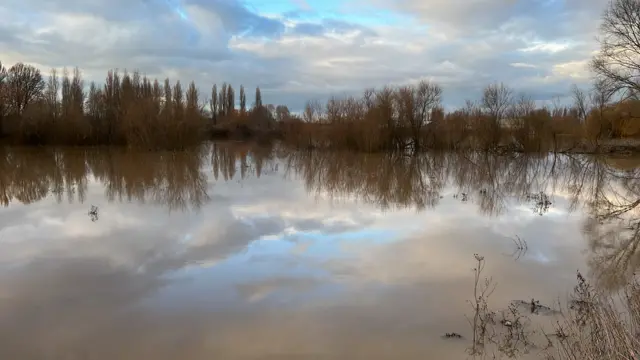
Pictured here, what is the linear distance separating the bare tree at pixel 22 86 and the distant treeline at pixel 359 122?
0.38 ft

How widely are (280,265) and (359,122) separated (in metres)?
28.2

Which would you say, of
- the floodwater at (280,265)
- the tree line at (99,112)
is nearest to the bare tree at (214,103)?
the tree line at (99,112)

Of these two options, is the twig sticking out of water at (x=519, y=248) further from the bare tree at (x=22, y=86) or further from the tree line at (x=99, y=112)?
the bare tree at (x=22, y=86)

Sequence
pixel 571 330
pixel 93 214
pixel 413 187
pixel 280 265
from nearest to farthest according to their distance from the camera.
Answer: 1. pixel 571 330
2. pixel 280 265
3. pixel 93 214
4. pixel 413 187

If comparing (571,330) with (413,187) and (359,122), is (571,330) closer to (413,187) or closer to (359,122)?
(413,187)

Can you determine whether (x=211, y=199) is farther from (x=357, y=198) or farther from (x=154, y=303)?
(x=154, y=303)

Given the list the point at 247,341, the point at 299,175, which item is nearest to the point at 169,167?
the point at 299,175

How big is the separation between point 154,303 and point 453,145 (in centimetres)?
3427

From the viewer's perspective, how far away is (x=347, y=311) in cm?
521

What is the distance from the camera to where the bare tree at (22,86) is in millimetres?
40625

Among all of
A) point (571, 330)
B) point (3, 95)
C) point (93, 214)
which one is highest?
point (3, 95)

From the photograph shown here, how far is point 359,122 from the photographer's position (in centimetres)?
3428

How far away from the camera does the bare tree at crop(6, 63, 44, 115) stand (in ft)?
133

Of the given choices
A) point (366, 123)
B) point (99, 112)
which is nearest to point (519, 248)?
point (366, 123)
